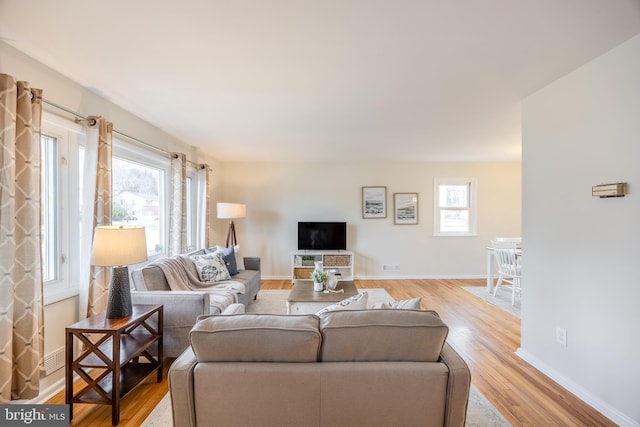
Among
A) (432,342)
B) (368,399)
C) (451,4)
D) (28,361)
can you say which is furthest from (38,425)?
(451,4)

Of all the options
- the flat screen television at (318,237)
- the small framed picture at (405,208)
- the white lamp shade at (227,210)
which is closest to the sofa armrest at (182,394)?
the white lamp shade at (227,210)

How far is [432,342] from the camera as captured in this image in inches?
52.4

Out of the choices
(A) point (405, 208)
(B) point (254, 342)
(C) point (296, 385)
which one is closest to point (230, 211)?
(A) point (405, 208)

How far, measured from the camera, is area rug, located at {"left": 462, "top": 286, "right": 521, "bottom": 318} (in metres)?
4.22

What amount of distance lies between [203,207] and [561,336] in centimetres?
486

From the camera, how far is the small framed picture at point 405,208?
602cm

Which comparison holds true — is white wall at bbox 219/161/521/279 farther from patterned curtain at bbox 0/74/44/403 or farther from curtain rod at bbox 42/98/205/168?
patterned curtain at bbox 0/74/44/403

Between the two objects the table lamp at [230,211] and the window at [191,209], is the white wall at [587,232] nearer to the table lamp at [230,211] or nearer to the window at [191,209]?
the table lamp at [230,211]

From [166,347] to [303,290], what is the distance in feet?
5.28

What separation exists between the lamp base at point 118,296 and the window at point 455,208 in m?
5.46

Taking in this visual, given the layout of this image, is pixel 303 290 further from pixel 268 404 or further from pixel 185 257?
pixel 268 404

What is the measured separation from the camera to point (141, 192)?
3.60 meters

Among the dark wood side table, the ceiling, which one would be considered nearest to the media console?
the ceiling

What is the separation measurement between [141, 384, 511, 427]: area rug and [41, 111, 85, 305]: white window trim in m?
1.16
